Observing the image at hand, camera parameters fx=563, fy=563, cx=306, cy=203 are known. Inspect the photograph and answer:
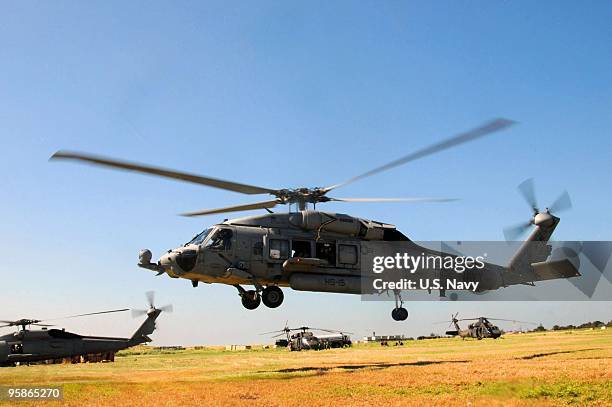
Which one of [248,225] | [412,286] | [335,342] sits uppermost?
[248,225]

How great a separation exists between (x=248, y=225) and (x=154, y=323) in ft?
94.5

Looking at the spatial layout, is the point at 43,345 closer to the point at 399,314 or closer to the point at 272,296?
the point at 272,296

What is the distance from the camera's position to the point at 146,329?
48.3 m

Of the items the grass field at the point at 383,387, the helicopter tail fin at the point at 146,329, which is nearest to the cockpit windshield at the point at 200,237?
the grass field at the point at 383,387

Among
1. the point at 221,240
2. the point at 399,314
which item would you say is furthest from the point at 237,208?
the point at 399,314

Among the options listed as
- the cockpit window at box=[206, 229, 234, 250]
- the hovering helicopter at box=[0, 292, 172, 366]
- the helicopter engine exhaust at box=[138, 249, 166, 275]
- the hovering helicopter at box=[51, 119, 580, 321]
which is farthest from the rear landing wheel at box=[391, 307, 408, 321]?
the hovering helicopter at box=[0, 292, 172, 366]

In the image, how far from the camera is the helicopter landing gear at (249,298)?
25281 mm

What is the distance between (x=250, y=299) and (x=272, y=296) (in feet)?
3.94

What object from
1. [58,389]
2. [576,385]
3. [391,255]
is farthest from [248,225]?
[576,385]

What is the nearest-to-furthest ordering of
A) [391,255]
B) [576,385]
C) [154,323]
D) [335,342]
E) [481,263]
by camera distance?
[576,385] → [391,255] → [481,263] → [154,323] → [335,342]

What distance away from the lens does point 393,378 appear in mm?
21484

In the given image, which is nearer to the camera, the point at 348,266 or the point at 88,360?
the point at 348,266

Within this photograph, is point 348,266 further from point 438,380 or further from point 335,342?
point 335,342

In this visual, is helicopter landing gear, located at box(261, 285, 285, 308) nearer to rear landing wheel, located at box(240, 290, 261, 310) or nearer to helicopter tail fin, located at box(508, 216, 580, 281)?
rear landing wheel, located at box(240, 290, 261, 310)
